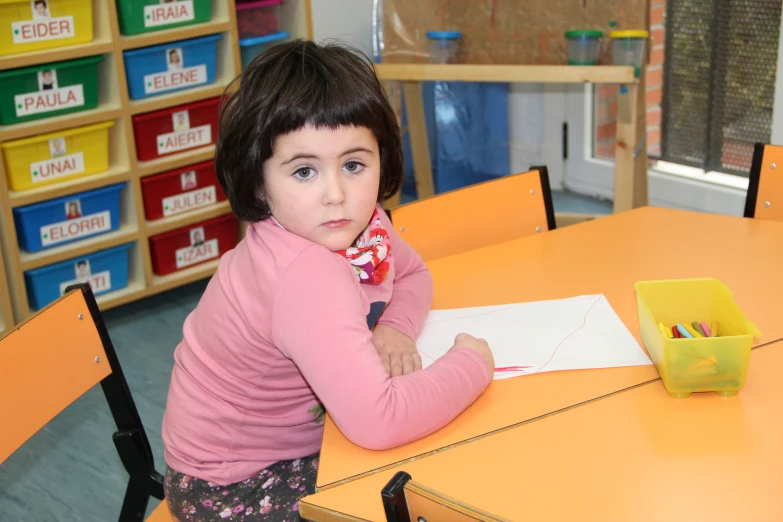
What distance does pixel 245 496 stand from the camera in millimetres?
1207

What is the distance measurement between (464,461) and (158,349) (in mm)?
1958

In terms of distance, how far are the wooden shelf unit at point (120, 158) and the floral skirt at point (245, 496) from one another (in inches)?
66.4

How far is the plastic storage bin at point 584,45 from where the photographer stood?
108 inches

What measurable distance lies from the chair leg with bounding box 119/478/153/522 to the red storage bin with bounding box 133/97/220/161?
169 centimetres

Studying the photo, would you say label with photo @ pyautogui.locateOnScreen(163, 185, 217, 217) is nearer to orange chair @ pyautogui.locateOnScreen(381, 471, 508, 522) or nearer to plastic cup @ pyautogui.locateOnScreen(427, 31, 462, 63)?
plastic cup @ pyautogui.locateOnScreen(427, 31, 462, 63)

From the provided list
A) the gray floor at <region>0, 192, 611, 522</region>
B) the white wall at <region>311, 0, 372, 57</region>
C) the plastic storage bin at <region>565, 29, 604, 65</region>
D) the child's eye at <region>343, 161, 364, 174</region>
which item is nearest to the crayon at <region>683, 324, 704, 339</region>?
the child's eye at <region>343, 161, 364, 174</region>

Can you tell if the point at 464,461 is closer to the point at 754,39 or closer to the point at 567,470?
the point at 567,470

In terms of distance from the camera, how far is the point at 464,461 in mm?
996

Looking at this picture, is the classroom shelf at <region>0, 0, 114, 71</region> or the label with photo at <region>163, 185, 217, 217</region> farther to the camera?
the label with photo at <region>163, 185, 217, 217</region>

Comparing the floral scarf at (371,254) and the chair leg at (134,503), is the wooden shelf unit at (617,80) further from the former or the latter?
the chair leg at (134,503)

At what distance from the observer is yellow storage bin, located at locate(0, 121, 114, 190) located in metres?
2.63

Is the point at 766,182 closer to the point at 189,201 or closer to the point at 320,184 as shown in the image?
the point at 320,184

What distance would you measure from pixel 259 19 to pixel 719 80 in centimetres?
170

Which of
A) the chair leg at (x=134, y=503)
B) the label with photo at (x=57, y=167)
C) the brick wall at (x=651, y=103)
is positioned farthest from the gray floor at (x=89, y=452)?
the brick wall at (x=651, y=103)
